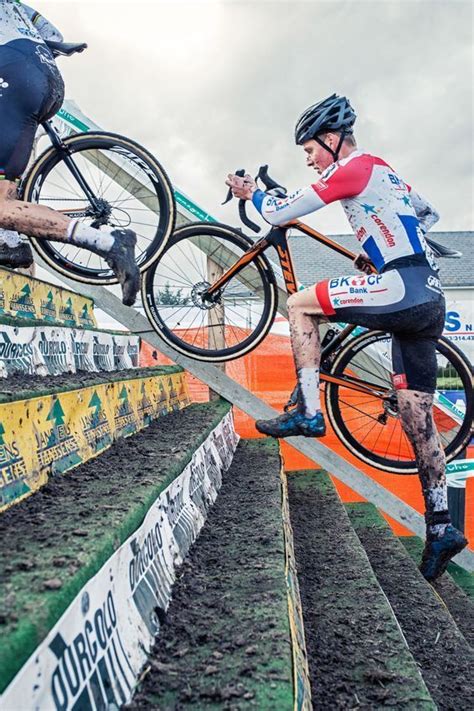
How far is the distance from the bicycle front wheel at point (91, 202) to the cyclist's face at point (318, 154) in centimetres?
79

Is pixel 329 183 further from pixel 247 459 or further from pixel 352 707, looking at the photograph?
pixel 352 707

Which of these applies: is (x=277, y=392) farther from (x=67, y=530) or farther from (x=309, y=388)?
(x=67, y=530)

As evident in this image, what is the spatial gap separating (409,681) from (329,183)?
7.18 ft

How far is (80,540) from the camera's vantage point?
125 centimetres

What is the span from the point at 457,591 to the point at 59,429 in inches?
119

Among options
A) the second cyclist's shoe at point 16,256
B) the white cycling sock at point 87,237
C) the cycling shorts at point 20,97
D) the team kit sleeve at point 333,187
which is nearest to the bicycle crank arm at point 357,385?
the team kit sleeve at point 333,187

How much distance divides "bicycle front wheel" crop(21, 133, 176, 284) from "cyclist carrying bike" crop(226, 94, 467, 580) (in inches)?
23.5

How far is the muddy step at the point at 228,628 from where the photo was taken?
1.14 m

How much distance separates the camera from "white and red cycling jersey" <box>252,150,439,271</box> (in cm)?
295

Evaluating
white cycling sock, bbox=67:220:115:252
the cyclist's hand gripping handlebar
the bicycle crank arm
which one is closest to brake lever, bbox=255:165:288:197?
the cyclist's hand gripping handlebar

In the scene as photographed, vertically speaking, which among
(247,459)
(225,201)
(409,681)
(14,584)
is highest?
(225,201)

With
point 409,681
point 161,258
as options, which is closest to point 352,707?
point 409,681

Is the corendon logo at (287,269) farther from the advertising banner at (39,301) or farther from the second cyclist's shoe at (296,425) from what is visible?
the advertising banner at (39,301)

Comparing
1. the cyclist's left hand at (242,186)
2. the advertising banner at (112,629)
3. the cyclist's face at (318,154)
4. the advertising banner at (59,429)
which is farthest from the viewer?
the cyclist's left hand at (242,186)
